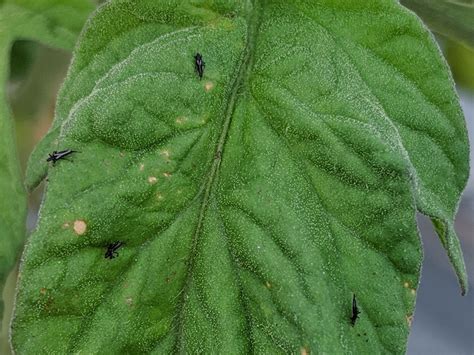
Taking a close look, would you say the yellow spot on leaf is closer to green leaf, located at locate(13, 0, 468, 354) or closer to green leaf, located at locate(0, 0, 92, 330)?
green leaf, located at locate(13, 0, 468, 354)

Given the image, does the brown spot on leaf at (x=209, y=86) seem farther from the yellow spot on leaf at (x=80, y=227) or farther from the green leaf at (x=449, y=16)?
the green leaf at (x=449, y=16)

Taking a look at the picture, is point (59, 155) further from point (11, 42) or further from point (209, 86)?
point (11, 42)

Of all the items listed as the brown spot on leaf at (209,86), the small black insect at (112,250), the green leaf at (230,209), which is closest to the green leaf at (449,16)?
the green leaf at (230,209)

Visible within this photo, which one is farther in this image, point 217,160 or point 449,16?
point 449,16

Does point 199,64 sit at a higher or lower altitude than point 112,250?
→ higher

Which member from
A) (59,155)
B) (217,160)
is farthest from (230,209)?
(59,155)

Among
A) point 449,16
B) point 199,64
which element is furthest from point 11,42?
point 449,16

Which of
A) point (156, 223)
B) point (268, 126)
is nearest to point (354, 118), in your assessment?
point (268, 126)
